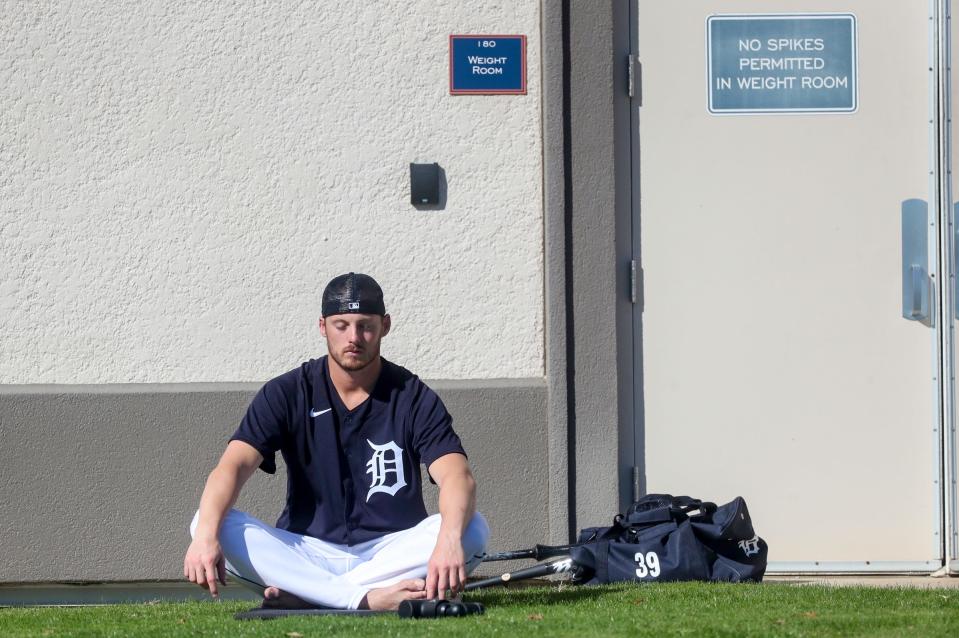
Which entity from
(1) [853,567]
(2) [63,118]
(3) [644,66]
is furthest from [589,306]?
(2) [63,118]

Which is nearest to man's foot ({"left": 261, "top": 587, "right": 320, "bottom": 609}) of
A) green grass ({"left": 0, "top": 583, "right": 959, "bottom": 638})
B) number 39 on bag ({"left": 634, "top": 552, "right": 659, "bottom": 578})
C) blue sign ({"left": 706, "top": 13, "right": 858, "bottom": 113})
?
green grass ({"left": 0, "top": 583, "right": 959, "bottom": 638})

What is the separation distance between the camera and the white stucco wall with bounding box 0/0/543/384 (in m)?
5.82

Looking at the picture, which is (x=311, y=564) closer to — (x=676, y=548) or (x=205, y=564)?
(x=205, y=564)

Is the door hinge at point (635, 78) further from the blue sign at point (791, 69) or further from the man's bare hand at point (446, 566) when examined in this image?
the man's bare hand at point (446, 566)

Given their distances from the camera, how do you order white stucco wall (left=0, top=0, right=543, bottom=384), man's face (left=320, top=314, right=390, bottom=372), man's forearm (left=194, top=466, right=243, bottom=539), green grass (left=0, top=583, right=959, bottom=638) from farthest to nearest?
white stucco wall (left=0, top=0, right=543, bottom=384), man's face (left=320, top=314, right=390, bottom=372), man's forearm (left=194, top=466, right=243, bottom=539), green grass (left=0, top=583, right=959, bottom=638)

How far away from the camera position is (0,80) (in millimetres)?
5824

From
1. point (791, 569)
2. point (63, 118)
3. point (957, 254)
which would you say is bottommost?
point (791, 569)

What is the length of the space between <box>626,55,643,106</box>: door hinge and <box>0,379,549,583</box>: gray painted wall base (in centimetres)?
149

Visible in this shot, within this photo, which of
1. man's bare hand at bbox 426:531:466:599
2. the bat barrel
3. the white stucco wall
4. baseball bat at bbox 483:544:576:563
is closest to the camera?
man's bare hand at bbox 426:531:466:599

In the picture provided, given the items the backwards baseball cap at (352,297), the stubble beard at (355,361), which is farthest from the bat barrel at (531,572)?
the backwards baseball cap at (352,297)

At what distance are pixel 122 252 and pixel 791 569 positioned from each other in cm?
333

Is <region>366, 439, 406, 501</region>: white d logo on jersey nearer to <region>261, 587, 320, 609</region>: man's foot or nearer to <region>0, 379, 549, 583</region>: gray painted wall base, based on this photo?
<region>261, 587, 320, 609</region>: man's foot

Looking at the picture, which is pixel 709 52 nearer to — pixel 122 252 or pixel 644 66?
pixel 644 66

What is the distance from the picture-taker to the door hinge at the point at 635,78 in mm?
5945
